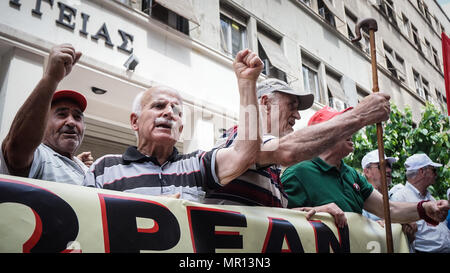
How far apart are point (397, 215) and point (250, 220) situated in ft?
5.02

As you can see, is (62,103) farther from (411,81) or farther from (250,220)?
(411,81)

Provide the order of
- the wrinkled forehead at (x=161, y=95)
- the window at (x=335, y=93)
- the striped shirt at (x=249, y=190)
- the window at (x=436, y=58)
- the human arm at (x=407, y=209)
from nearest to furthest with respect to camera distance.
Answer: the striped shirt at (x=249, y=190) < the wrinkled forehead at (x=161, y=95) < the human arm at (x=407, y=209) < the window at (x=335, y=93) < the window at (x=436, y=58)

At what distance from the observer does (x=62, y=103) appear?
2.45 meters

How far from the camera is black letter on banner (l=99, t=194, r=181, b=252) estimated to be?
1409 millimetres

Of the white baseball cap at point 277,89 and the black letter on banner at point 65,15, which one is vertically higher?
the black letter on banner at point 65,15

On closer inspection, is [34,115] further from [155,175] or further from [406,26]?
[406,26]

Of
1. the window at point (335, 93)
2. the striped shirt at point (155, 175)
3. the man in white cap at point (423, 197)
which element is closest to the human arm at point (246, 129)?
the striped shirt at point (155, 175)

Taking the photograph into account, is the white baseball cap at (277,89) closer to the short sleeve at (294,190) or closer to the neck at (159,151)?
the short sleeve at (294,190)

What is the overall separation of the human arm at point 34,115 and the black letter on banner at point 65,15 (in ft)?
13.9

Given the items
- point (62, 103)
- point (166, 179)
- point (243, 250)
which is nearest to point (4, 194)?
point (166, 179)

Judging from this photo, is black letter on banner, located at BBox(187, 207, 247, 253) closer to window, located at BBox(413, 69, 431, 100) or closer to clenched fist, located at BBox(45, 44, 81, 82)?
clenched fist, located at BBox(45, 44, 81, 82)

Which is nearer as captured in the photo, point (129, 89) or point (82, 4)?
point (82, 4)

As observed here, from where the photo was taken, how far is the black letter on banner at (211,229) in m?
1.61

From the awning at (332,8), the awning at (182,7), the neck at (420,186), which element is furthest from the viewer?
the awning at (332,8)
